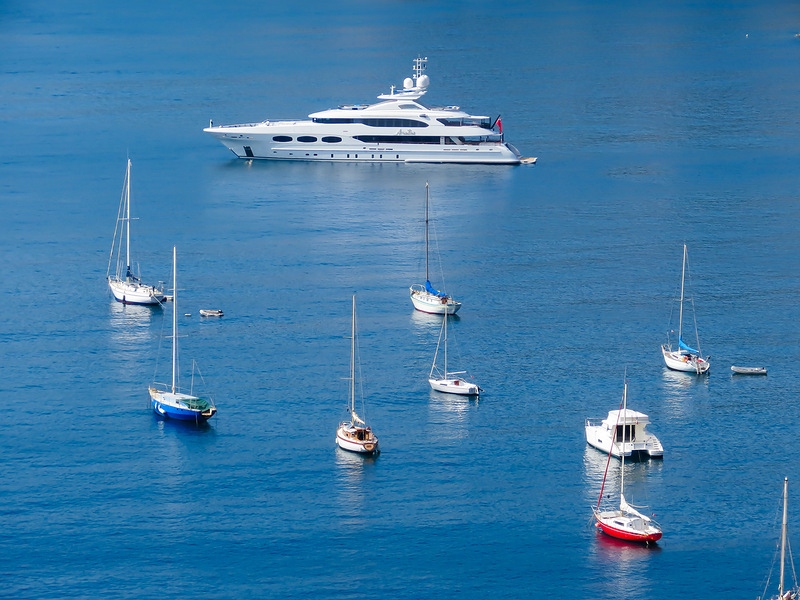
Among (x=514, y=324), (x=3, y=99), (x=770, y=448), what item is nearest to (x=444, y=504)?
(x=770, y=448)

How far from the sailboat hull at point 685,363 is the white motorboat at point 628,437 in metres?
10.4

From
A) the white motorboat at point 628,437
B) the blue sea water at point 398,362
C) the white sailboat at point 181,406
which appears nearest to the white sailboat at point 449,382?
the blue sea water at point 398,362

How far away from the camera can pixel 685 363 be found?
78.9 m

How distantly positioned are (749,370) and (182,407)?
91.1 feet

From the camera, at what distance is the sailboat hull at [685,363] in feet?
259

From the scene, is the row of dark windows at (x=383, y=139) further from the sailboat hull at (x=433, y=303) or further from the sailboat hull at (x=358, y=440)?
the sailboat hull at (x=358, y=440)

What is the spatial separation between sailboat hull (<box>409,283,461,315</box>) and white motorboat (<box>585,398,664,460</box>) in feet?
63.4

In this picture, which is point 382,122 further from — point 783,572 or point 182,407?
point 783,572

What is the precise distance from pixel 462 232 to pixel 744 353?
28915 mm

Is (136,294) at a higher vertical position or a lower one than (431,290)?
lower

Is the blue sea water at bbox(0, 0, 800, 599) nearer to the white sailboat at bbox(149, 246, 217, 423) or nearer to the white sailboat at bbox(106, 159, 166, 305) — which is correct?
the white sailboat at bbox(149, 246, 217, 423)

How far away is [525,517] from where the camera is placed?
63500 millimetres

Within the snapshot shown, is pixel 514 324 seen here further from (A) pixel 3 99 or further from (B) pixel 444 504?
(A) pixel 3 99

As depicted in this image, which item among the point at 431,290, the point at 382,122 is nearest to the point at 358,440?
the point at 431,290
